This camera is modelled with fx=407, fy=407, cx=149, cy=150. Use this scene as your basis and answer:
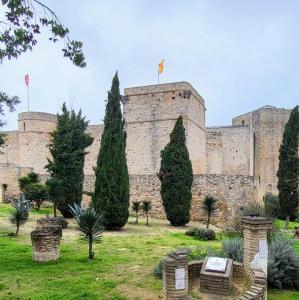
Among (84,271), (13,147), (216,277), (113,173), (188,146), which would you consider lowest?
(84,271)

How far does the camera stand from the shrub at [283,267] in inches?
293

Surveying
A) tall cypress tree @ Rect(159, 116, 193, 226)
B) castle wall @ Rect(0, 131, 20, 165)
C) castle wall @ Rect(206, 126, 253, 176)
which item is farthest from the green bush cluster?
castle wall @ Rect(0, 131, 20, 165)

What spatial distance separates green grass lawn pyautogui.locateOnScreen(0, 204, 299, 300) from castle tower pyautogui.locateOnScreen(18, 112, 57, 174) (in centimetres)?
1857

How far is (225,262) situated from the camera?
6.61 metres

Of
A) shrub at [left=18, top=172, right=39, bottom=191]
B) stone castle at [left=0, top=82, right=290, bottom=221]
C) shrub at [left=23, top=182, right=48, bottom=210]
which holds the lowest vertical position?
shrub at [left=23, top=182, right=48, bottom=210]

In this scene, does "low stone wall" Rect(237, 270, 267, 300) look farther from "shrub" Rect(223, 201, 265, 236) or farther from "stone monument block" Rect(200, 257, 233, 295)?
"shrub" Rect(223, 201, 265, 236)

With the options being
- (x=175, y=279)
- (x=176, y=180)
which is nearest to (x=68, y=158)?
(x=176, y=180)

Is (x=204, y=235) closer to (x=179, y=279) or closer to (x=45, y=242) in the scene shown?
(x=45, y=242)

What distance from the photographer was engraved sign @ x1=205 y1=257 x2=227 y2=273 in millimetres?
6443

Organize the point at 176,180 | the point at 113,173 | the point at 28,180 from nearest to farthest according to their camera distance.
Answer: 1. the point at 113,173
2. the point at 176,180
3. the point at 28,180

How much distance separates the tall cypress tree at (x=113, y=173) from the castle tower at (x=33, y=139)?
1560 cm

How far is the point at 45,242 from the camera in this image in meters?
8.27

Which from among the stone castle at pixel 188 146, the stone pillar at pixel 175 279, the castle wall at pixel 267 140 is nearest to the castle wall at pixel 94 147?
the stone castle at pixel 188 146

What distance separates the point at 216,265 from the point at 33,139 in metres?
25.1
